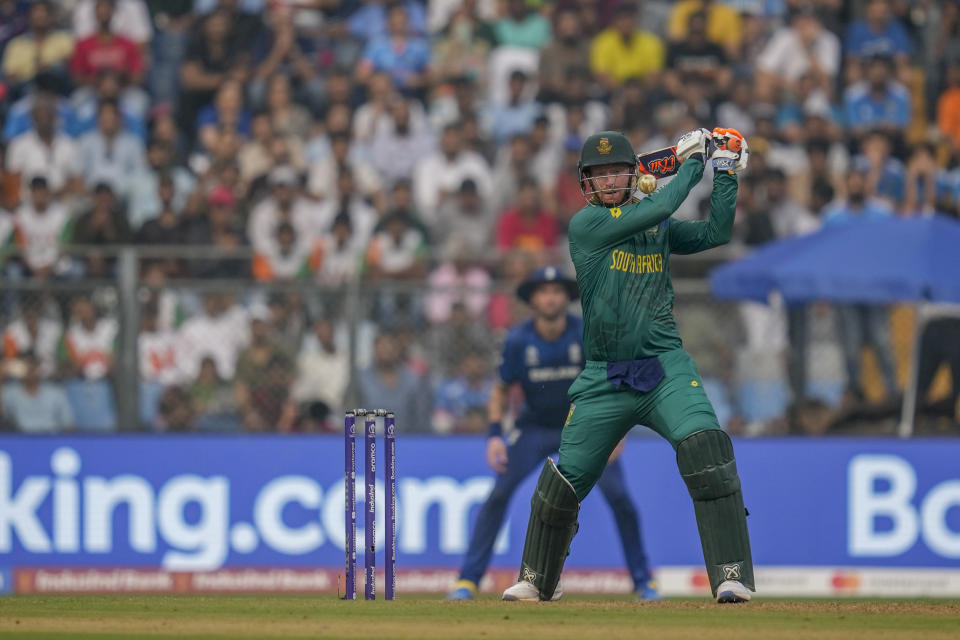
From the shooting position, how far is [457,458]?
1490 centimetres

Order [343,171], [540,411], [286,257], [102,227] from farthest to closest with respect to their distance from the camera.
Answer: [343,171], [102,227], [286,257], [540,411]

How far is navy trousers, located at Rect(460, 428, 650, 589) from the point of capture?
12.5 m

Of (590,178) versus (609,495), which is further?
(609,495)

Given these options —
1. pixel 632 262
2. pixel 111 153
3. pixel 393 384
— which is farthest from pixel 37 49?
pixel 632 262

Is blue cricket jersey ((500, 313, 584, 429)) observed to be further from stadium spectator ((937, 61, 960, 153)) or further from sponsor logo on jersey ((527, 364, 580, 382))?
stadium spectator ((937, 61, 960, 153))

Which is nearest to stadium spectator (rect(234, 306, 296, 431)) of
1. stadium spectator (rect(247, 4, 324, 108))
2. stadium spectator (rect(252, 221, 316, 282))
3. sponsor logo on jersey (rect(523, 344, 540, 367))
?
stadium spectator (rect(252, 221, 316, 282))

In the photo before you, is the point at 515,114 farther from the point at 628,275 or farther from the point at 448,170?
the point at 628,275

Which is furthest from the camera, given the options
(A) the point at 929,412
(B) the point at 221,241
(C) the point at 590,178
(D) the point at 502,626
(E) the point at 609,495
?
(B) the point at 221,241

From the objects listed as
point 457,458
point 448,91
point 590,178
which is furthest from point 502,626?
point 448,91

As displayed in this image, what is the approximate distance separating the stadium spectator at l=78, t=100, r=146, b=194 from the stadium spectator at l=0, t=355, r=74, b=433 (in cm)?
348

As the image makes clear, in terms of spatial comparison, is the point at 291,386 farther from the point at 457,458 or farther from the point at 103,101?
the point at 103,101

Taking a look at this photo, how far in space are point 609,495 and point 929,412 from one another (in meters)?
4.34

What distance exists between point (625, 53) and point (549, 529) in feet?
36.2

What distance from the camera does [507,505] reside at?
1266 cm
